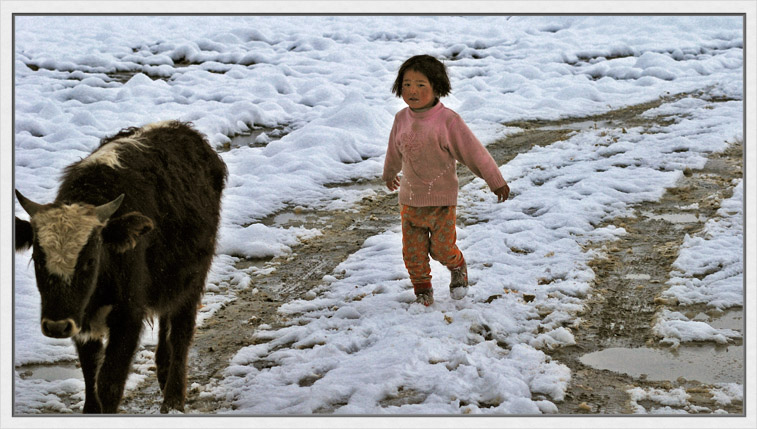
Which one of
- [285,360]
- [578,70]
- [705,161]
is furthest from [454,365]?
[578,70]

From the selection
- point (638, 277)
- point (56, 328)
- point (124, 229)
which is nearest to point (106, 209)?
point (124, 229)

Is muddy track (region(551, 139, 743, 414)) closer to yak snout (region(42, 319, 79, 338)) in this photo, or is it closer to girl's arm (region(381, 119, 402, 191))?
girl's arm (region(381, 119, 402, 191))

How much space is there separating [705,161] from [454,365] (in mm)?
5374

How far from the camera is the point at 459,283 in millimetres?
5273

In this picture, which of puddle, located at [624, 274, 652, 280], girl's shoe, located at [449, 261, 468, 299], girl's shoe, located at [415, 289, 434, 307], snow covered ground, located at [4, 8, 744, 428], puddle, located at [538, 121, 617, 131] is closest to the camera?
snow covered ground, located at [4, 8, 744, 428]

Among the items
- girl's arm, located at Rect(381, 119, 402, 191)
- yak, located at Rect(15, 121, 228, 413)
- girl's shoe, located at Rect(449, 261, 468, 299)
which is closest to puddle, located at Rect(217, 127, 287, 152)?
girl's arm, located at Rect(381, 119, 402, 191)

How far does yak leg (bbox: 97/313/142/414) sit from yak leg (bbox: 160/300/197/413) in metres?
0.53

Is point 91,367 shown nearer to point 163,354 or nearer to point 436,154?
point 163,354

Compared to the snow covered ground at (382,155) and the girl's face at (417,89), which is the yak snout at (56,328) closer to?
the snow covered ground at (382,155)

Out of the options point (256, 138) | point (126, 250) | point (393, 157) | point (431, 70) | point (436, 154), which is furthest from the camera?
point (256, 138)

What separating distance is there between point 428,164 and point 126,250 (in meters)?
2.17

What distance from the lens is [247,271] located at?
6066 millimetres

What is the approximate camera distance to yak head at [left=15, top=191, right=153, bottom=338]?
3174 mm

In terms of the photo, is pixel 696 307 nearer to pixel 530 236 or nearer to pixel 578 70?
pixel 530 236
